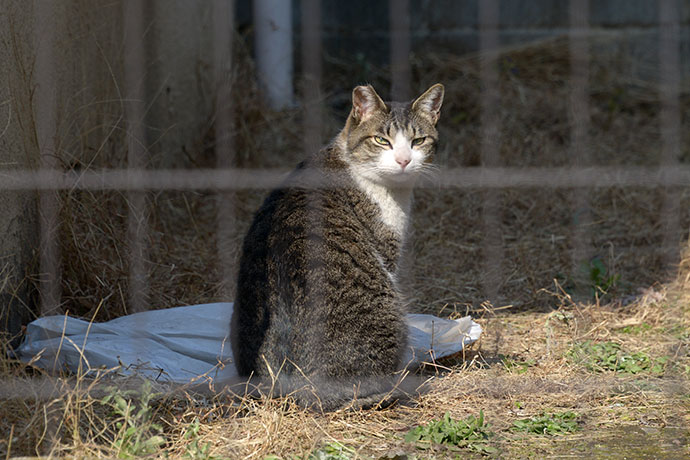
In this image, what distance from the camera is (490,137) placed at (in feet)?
19.1

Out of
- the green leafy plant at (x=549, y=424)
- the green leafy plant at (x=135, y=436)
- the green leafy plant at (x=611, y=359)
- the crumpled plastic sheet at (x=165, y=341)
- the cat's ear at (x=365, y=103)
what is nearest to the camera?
the green leafy plant at (x=135, y=436)

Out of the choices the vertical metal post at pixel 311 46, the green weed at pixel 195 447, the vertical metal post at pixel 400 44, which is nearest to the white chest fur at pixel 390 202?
the green weed at pixel 195 447

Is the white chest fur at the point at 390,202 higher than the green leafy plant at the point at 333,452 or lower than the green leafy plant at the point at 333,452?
higher

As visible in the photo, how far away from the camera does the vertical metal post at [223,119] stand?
446 centimetres

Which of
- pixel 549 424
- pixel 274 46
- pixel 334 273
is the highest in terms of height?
pixel 274 46

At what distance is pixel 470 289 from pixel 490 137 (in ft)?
6.78

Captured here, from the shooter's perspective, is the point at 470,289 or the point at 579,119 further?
the point at 579,119

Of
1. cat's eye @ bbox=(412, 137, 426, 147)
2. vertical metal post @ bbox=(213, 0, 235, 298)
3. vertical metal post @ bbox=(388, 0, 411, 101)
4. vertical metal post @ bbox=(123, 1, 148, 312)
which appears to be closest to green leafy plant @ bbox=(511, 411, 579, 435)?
cat's eye @ bbox=(412, 137, 426, 147)

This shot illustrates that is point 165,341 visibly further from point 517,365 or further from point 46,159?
point 517,365

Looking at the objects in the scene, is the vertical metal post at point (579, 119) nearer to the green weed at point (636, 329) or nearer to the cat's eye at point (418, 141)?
the green weed at point (636, 329)

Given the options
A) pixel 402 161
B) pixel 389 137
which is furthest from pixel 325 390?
pixel 389 137

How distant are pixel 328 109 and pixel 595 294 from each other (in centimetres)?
349

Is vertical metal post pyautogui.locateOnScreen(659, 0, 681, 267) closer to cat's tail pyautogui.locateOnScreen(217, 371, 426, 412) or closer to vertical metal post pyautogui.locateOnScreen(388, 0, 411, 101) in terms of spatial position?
vertical metal post pyautogui.locateOnScreen(388, 0, 411, 101)

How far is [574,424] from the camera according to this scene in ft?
8.57
